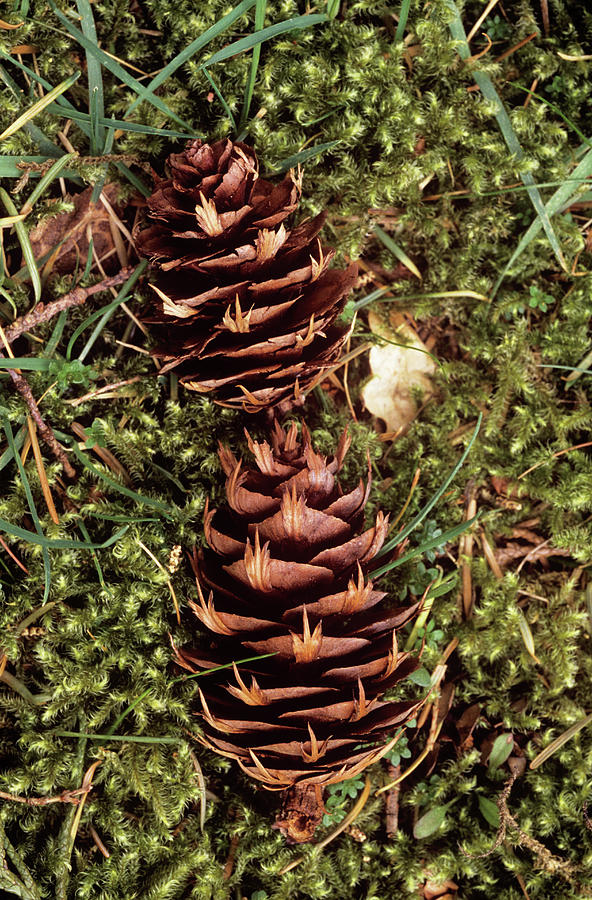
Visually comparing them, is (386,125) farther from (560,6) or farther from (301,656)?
(301,656)

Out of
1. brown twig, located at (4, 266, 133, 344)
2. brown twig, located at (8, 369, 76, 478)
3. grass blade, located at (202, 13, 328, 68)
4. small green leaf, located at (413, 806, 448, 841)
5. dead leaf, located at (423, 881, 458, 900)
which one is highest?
grass blade, located at (202, 13, 328, 68)

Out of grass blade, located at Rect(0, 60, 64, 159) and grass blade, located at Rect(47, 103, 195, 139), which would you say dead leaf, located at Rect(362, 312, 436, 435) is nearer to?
grass blade, located at Rect(47, 103, 195, 139)

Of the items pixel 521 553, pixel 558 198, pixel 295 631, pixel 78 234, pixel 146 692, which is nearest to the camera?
pixel 295 631

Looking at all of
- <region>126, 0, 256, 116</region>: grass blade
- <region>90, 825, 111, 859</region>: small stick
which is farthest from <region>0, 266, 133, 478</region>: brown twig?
<region>90, 825, 111, 859</region>: small stick

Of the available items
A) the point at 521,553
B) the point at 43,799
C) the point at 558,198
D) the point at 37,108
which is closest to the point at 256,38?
the point at 37,108

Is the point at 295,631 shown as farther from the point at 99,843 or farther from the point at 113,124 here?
the point at 113,124

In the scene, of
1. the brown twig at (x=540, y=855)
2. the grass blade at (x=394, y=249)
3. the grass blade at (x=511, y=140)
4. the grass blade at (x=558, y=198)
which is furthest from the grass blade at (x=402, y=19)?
the brown twig at (x=540, y=855)
